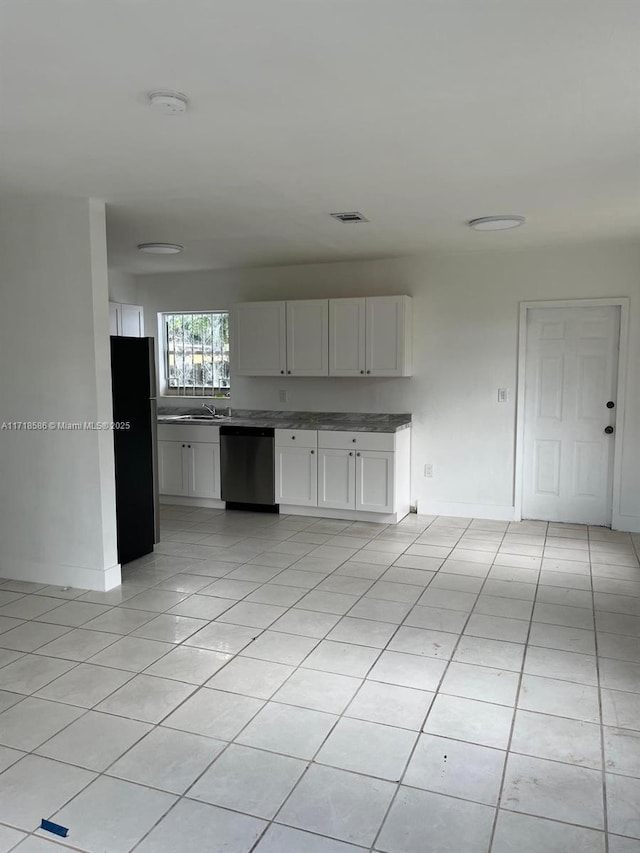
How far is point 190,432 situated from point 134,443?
5.48 feet

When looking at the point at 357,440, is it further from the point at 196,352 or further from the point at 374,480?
the point at 196,352

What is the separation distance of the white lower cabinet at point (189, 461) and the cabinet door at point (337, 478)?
1081 millimetres

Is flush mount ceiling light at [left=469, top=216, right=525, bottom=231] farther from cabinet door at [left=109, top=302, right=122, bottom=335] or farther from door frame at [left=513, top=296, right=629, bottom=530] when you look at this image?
cabinet door at [left=109, top=302, right=122, bottom=335]

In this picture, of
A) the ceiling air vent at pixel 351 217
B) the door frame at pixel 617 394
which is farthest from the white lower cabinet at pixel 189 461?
the door frame at pixel 617 394

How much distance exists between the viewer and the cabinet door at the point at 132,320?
6.54 metres

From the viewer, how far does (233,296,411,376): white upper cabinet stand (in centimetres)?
573

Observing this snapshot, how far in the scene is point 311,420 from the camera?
20.6ft

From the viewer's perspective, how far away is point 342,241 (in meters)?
5.15

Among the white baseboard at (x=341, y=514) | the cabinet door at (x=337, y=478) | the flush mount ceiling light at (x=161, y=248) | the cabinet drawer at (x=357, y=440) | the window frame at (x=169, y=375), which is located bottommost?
the white baseboard at (x=341, y=514)

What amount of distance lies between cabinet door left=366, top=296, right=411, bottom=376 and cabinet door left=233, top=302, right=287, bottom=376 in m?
0.88

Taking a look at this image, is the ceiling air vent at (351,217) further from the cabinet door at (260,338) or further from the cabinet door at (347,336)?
the cabinet door at (260,338)

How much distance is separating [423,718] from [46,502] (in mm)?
2740

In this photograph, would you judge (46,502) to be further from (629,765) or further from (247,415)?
(629,765)

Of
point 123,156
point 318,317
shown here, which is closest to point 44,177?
point 123,156
